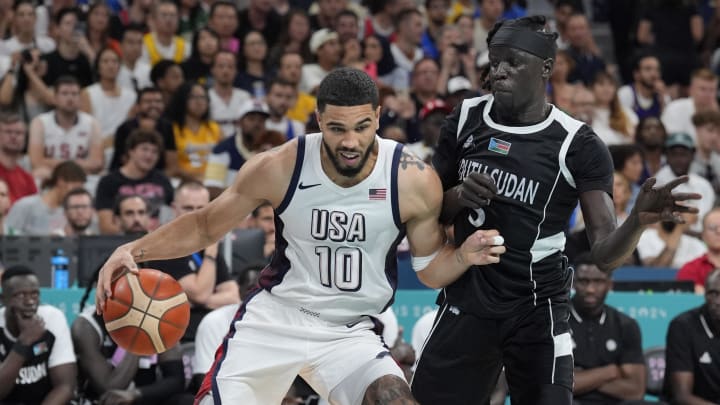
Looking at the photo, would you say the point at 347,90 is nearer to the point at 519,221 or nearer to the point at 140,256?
the point at 519,221

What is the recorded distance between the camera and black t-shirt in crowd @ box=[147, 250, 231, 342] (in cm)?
979

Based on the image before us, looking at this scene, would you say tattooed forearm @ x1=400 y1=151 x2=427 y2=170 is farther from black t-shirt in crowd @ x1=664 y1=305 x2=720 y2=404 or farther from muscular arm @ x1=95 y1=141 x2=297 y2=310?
black t-shirt in crowd @ x1=664 y1=305 x2=720 y2=404

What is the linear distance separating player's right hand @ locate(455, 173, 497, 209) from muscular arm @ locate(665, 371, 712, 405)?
13.9 feet

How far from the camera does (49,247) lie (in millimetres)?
10039

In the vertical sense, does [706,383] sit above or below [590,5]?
below

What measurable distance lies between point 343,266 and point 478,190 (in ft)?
2.31

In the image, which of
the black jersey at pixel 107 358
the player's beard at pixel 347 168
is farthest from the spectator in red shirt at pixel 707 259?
the player's beard at pixel 347 168

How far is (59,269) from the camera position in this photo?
10047 mm

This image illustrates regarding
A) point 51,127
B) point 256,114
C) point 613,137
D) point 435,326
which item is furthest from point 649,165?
point 435,326

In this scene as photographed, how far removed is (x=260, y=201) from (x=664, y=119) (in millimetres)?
9469

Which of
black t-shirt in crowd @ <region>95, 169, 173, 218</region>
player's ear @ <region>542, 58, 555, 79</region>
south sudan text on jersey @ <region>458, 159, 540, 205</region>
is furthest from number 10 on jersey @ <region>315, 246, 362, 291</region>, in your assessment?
black t-shirt in crowd @ <region>95, 169, 173, 218</region>

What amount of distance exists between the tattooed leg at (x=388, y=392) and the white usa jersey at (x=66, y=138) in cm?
770

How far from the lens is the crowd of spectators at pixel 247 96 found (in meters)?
11.6

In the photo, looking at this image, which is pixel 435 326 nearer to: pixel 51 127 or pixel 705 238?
pixel 705 238
